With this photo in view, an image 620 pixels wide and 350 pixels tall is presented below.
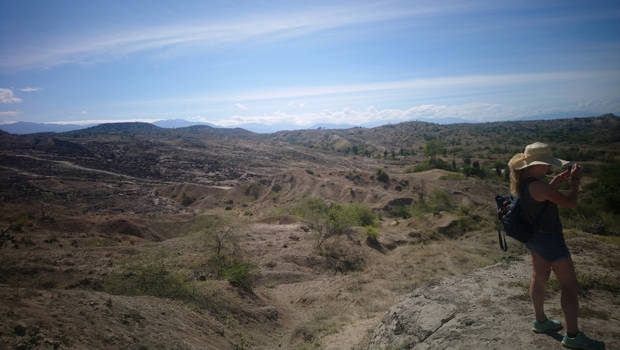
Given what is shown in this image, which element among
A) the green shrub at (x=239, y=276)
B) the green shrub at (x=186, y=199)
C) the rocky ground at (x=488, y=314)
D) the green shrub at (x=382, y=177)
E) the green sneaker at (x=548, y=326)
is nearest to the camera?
the green sneaker at (x=548, y=326)

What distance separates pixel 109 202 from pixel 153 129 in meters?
159

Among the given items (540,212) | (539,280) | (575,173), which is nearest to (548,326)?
(539,280)

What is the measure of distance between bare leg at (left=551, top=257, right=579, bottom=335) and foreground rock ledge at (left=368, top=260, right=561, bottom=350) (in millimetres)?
432

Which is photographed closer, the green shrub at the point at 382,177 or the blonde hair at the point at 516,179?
the blonde hair at the point at 516,179

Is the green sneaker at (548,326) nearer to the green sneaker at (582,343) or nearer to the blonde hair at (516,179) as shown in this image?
the green sneaker at (582,343)

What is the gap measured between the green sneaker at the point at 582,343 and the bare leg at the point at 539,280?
0.39m

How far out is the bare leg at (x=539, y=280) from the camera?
3611 millimetres

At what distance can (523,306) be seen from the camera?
4.92m

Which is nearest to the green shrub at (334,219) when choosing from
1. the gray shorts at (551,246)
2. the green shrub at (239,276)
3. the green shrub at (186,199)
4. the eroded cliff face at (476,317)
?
the green shrub at (239,276)

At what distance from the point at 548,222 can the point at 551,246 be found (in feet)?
0.96

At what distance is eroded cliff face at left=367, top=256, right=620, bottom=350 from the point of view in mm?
3971

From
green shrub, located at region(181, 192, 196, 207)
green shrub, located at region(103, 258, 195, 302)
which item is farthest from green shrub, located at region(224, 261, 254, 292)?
green shrub, located at region(181, 192, 196, 207)

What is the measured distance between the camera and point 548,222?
3.44 metres

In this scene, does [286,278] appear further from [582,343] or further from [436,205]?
[436,205]
